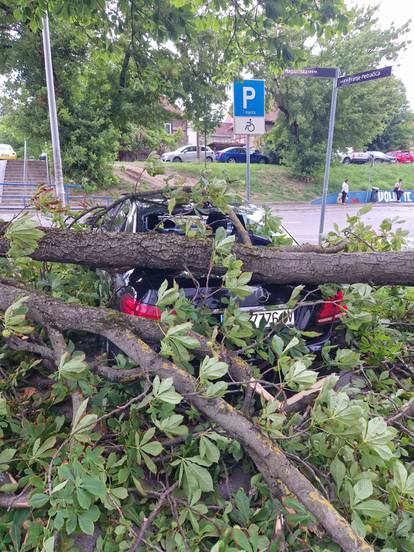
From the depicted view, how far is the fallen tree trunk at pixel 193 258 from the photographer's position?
2143 mm

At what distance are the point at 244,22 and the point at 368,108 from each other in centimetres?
2340

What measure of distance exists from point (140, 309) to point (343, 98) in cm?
2508

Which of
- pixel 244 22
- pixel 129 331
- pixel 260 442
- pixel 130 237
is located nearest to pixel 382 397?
pixel 260 442

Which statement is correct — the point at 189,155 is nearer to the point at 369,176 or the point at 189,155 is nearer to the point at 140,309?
the point at 369,176

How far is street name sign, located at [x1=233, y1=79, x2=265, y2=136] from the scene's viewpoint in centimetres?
566

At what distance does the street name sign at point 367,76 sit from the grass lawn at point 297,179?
712 inches

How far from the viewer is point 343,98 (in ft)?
77.6

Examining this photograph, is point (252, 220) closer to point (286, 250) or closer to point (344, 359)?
point (286, 250)

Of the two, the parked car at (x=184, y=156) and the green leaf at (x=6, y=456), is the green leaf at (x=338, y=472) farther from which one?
the parked car at (x=184, y=156)

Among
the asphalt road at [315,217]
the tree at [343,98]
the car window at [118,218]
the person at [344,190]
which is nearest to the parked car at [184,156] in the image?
the tree at [343,98]

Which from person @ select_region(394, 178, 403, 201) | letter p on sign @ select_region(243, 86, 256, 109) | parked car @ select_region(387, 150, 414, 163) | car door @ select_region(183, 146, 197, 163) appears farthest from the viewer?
parked car @ select_region(387, 150, 414, 163)

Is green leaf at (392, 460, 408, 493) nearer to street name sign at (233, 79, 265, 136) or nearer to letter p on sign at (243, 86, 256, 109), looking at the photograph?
street name sign at (233, 79, 265, 136)

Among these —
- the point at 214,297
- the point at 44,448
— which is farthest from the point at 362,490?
the point at 214,297

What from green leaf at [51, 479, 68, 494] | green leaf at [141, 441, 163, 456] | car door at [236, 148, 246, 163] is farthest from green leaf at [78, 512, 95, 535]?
car door at [236, 148, 246, 163]
